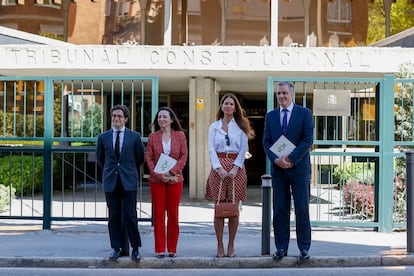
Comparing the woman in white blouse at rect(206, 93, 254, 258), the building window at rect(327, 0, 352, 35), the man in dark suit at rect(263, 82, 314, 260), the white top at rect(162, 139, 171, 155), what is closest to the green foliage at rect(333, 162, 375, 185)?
the man in dark suit at rect(263, 82, 314, 260)

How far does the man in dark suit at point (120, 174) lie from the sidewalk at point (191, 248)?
368 millimetres

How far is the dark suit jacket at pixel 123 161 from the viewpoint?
890 cm

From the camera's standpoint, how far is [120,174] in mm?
8883

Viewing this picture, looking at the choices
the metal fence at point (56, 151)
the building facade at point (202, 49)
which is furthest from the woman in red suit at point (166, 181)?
the building facade at point (202, 49)

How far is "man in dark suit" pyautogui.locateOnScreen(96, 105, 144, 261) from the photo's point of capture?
8914 mm

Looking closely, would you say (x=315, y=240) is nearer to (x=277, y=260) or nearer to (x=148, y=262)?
(x=277, y=260)

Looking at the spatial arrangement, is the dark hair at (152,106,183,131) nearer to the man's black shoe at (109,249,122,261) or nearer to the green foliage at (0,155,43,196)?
the man's black shoe at (109,249,122,261)

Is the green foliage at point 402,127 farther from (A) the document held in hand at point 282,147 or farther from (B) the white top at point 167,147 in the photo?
(B) the white top at point 167,147

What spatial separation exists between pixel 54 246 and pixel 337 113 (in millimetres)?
4491

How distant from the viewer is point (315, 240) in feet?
35.3

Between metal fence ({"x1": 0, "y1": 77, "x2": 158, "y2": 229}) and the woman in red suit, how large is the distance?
2.20 meters

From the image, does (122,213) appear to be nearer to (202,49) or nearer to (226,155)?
(226,155)

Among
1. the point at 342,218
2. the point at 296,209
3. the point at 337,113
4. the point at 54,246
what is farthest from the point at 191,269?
the point at 342,218

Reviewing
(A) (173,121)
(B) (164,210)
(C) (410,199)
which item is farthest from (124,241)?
(C) (410,199)
